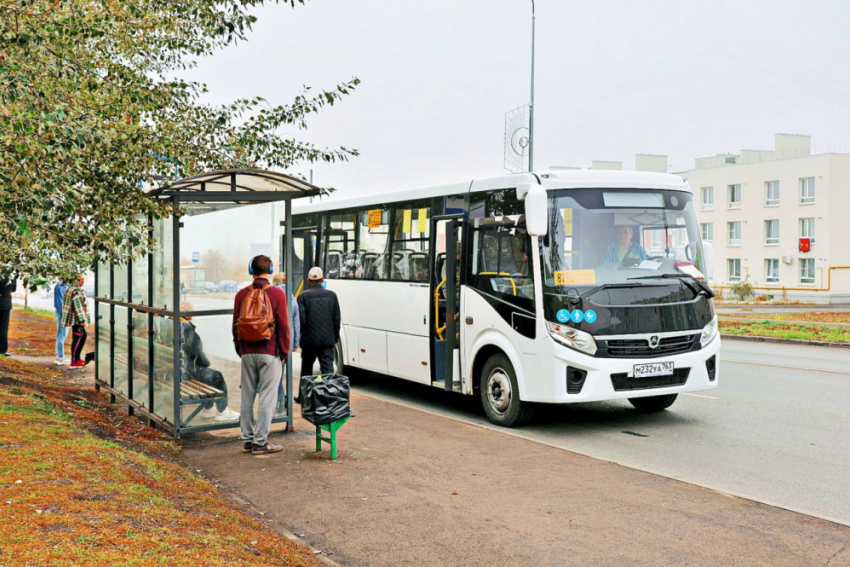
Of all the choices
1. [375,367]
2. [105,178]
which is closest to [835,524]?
[105,178]

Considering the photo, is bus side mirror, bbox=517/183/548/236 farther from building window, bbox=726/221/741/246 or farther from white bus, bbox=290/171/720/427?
building window, bbox=726/221/741/246

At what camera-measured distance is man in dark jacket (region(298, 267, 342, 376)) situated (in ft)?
36.8

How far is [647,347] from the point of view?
973 cm

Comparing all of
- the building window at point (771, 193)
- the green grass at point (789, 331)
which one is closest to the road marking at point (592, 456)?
the green grass at point (789, 331)

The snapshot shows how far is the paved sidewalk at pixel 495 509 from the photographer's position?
5.60 m

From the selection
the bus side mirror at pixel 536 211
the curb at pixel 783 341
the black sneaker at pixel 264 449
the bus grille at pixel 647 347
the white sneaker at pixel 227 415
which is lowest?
the curb at pixel 783 341

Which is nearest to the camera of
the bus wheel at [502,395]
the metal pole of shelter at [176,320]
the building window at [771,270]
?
the metal pole of shelter at [176,320]

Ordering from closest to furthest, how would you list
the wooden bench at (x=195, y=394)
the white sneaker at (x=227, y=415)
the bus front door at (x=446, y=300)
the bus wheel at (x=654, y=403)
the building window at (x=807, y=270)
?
the wooden bench at (x=195, y=394), the white sneaker at (x=227, y=415), the bus front door at (x=446, y=300), the bus wheel at (x=654, y=403), the building window at (x=807, y=270)

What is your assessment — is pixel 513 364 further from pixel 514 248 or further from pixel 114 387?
pixel 114 387

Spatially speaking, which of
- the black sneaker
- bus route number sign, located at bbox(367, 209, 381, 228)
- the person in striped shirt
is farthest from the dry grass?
the person in striped shirt

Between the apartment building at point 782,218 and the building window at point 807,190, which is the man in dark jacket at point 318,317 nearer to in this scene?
the apartment building at point 782,218

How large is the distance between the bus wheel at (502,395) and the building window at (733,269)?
54.9 metres

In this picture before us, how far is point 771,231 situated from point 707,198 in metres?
6.16

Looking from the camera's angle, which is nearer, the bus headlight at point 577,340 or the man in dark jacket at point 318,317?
the bus headlight at point 577,340
